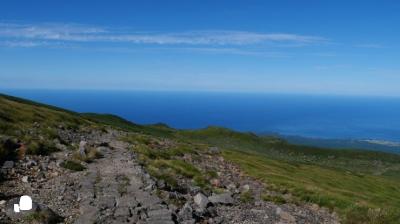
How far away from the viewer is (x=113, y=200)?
24.2 m

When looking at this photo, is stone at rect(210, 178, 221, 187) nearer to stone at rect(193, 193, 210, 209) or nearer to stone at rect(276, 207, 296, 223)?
stone at rect(276, 207, 296, 223)

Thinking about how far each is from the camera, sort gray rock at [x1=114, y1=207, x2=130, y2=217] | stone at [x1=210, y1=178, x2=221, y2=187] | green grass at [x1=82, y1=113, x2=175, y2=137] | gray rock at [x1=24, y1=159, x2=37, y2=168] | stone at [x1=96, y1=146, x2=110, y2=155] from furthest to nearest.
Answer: green grass at [x1=82, y1=113, x2=175, y2=137] → stone at [x1=96, y1=146, x2=110, y2=155] → stone at [x1=210, y1=178, x2=221, y2=187] → gray rock at [x1=24, y1=159, x2=37, y2=168] → gray rock at [x1=114, y1=207, x2=130, y2=217]

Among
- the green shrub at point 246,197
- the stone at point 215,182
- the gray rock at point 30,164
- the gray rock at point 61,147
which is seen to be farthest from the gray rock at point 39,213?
the stone at point 215,182

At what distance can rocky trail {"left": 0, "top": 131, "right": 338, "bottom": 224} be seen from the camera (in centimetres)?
2128

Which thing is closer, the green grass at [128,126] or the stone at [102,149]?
the stone at [102,149]

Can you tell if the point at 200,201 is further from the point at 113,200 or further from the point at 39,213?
the point at 39,213

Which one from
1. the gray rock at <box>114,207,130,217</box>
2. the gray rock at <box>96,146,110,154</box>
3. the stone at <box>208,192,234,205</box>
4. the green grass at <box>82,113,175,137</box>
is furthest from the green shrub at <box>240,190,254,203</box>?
the green grass at <box>82,113,175,137</box>

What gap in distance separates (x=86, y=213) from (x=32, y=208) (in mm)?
2426

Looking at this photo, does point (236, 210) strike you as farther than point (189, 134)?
No

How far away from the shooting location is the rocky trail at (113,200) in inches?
838

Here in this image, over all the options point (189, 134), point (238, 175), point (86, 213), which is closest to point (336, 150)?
point (189, 134)

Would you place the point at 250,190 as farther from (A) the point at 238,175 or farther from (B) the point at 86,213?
(B) the point at 86,213

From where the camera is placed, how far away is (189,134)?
16900 cm

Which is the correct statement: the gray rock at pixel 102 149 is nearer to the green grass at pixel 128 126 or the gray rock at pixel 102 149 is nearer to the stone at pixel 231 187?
the stone at pixel 231 187
